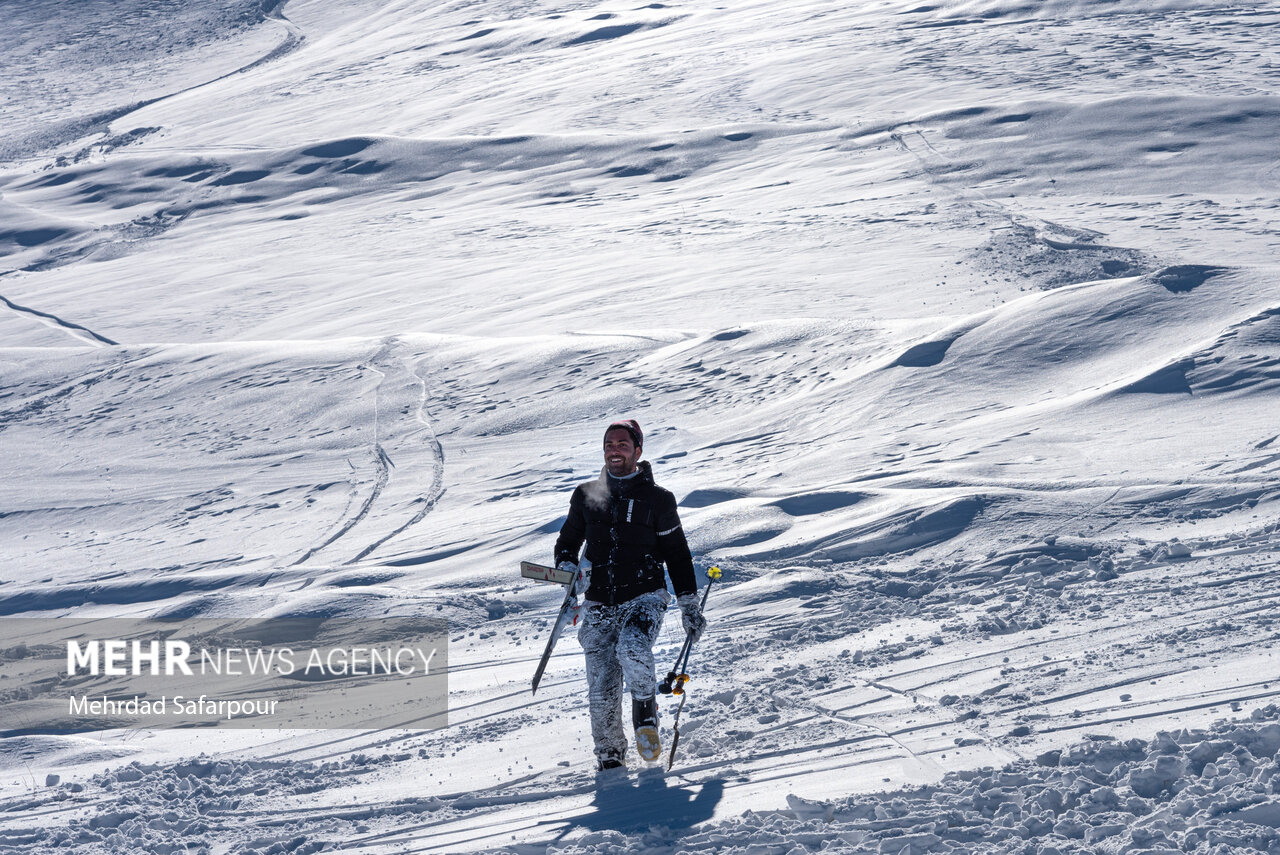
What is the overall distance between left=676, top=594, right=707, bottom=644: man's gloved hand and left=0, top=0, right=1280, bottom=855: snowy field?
0.57m

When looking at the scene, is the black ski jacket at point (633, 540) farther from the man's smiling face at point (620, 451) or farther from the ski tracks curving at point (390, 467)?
the ski tracks curving at point (390, 467)

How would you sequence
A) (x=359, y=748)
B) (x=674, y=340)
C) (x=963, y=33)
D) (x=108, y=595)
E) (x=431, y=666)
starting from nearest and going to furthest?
(x=359, y=748), (x=431, y=666), (x=108, y=595), (x=674, y=340), (x=963, y=33)

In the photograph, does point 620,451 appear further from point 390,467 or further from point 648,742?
point 390,467

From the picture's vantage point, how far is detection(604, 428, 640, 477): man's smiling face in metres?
4.85

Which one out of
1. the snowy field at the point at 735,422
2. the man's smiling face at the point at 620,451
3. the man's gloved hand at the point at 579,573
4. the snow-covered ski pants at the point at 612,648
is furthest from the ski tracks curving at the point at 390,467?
the man's smiling face at the point at 620,451

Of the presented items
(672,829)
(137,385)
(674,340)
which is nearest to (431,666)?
(672,829)

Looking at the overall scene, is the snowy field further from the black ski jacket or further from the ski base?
the black ski jacket

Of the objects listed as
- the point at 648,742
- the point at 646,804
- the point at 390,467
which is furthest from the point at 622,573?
the point at 390,467

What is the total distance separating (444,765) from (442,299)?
10760 millimetres

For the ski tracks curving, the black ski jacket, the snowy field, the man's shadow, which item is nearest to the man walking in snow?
the black ski jacket

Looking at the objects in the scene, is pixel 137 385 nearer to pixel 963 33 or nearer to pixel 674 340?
pixel 674 340

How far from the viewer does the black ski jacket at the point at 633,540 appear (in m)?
4.92

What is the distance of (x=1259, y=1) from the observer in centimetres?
2255

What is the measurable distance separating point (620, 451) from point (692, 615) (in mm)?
707
